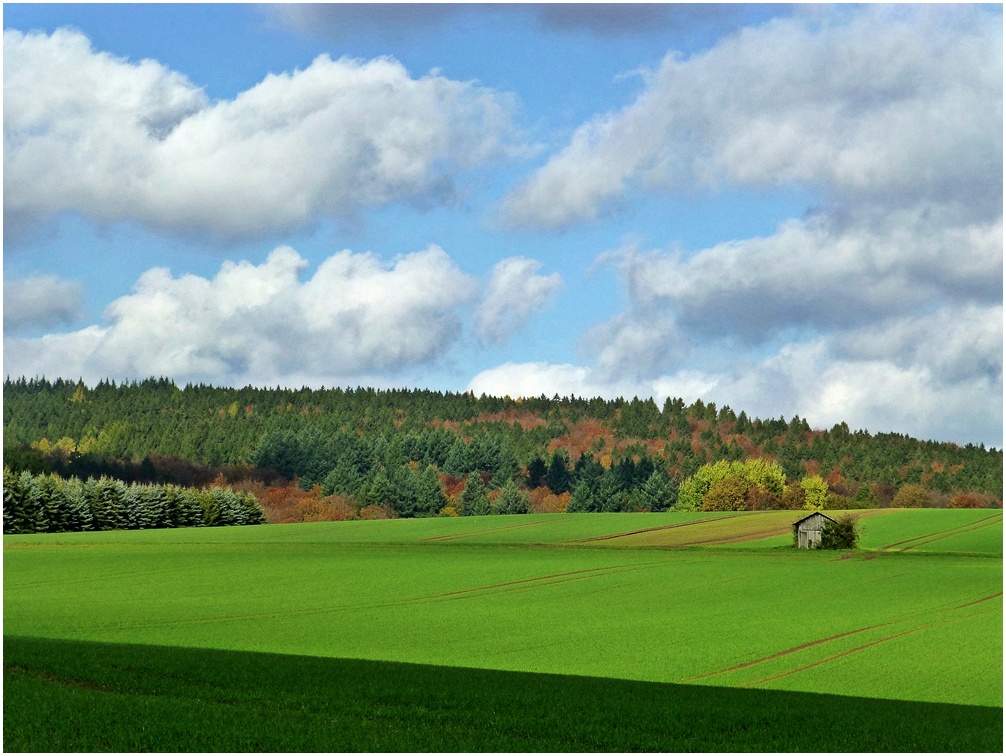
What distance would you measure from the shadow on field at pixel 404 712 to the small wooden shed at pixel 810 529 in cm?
5247

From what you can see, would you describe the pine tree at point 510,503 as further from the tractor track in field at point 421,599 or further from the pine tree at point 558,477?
the tractor track in field at point 421,599

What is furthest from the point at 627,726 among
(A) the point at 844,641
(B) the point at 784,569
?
(B) the point at 784,569

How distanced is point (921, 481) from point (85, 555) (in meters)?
155

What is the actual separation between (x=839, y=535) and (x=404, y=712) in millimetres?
61815

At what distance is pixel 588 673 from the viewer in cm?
3712

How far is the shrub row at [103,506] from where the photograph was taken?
109 m

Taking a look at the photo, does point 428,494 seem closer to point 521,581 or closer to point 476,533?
point 476,533

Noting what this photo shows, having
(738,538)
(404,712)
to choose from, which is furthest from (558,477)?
(404,712)

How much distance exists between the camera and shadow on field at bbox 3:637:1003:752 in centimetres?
2170

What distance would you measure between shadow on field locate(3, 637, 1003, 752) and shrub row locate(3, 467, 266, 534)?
82586 mm

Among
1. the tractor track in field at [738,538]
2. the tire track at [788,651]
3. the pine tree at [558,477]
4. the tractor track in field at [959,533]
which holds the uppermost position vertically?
the pine tree at [558,477]

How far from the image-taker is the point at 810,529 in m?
82.6

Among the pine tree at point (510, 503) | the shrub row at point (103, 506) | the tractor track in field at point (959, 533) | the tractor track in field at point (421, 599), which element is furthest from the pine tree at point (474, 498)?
the tractor track in field at point (421, 599)

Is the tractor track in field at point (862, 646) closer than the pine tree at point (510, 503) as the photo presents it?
Yes
